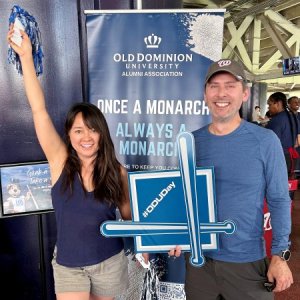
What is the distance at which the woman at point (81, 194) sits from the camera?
142cm

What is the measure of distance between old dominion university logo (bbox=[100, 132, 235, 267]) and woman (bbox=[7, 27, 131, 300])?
0.41 feet

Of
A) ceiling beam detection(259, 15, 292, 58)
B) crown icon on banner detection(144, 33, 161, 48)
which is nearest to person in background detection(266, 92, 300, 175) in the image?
crown icon on banner detection(144, 33, 161, 48)

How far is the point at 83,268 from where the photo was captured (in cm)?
146

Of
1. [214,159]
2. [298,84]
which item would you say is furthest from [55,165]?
[298,84]

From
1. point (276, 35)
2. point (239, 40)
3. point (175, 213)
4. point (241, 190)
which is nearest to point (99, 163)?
point (175, 213)

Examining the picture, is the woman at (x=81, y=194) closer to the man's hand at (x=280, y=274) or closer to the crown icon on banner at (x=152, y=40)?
the man's hand at (x=280, y=274)

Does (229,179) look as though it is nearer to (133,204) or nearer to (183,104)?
(133,204)

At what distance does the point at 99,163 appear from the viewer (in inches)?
58.2

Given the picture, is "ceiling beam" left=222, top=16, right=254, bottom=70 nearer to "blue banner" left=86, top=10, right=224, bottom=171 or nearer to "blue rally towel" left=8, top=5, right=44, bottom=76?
"blue banner" left=86, top=10, right=224, bottom=171

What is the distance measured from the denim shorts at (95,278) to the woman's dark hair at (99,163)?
28 centimetres

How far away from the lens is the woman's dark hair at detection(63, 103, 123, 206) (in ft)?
4.70

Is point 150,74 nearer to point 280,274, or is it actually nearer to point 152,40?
point 152,40

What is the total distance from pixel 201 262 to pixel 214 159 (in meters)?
0.42

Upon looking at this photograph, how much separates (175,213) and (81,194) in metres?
0.40
